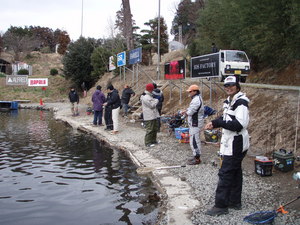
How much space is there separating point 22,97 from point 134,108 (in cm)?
2192

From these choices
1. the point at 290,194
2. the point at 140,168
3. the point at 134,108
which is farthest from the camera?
the point at 134,108

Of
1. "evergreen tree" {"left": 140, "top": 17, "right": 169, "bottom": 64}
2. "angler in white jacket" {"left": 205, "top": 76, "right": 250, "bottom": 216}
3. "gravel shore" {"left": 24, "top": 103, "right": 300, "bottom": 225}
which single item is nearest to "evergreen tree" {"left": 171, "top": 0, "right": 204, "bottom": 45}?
"evergreen tree" {"left": 140, "top": 17, "right": 169, "bottom": 64}

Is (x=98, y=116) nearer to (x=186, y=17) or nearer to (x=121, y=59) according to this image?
(x=121, y=59)

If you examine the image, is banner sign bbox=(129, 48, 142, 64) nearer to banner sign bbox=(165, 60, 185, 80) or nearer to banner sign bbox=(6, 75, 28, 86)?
banner sign bbox=(165, 60, 185, 80)

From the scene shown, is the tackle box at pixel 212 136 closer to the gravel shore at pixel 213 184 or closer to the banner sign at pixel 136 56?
the gravel shore at pixel 213 184

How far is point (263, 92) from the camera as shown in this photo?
1124cm

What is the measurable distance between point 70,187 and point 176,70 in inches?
367

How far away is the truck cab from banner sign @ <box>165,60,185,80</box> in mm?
2868

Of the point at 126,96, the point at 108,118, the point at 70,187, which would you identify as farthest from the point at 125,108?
the point at 70,187

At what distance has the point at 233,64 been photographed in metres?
17.1

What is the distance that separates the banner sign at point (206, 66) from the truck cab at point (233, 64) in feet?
10.8

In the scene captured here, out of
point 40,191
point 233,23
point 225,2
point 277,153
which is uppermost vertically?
point 225,2

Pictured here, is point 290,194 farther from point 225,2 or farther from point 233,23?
point 225,2

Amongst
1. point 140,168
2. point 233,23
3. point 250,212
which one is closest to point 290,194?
point 250,212
